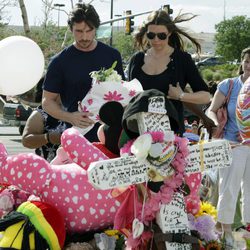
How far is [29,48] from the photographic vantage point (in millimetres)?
3770

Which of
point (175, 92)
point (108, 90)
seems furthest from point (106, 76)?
point (175, 92)

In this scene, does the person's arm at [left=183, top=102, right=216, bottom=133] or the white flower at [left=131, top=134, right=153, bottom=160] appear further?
the person's arm at [left=183, top=102, right=216, bottom=133]

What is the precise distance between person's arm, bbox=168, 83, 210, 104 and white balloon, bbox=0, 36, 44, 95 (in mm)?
985

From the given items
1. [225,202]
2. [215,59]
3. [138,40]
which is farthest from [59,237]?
[215,59]

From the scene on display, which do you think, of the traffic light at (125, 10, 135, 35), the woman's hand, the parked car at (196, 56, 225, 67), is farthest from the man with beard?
the parked car at (196, 56, 225, 67)

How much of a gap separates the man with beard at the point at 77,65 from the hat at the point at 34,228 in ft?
3.22

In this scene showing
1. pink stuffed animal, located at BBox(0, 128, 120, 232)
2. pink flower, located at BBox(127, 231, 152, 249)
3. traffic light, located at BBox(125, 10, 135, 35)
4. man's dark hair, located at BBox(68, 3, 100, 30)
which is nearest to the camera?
pink flower, located at BBox(127, 231, 152, 249)

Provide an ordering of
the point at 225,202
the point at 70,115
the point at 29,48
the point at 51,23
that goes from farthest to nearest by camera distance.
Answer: the point at 51,23 → the point at 225,202 → the point at 29,48 → the point at 70,115

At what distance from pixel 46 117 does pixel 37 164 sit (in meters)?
1.31

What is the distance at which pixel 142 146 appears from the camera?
8.20 feet

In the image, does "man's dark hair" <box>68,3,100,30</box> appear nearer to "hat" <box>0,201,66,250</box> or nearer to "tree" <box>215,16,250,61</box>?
"hat" <box>0,201,66,250</box>

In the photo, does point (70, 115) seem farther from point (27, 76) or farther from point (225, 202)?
point (225, 202)

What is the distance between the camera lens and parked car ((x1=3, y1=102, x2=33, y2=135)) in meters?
13.8

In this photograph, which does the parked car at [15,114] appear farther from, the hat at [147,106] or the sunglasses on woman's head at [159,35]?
the hat at [147,106]
